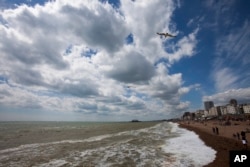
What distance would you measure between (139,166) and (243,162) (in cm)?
874

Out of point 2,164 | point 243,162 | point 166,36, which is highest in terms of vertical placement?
point 166,36

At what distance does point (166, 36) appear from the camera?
2572 centimetres

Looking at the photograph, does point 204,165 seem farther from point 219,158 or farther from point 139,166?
point 139,166

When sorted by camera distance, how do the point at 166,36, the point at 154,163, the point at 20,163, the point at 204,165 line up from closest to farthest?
the point at 204,165 → the point at 154,163 → the point at 20,163 → the point at 166,36

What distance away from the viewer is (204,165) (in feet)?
50.0

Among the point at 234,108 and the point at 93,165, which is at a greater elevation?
the point at 234,108

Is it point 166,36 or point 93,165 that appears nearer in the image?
point 93,165

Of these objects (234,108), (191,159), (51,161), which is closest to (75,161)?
(51,161)

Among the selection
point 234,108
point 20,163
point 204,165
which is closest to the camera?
point 204,165

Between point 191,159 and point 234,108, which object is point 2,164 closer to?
point 191,159

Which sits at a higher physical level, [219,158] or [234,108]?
[234,108]

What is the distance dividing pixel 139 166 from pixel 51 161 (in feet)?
32.2

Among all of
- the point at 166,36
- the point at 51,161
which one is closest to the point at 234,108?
the point at 166,36

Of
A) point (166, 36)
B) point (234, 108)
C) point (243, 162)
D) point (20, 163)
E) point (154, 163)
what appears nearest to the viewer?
point (243, 162)
